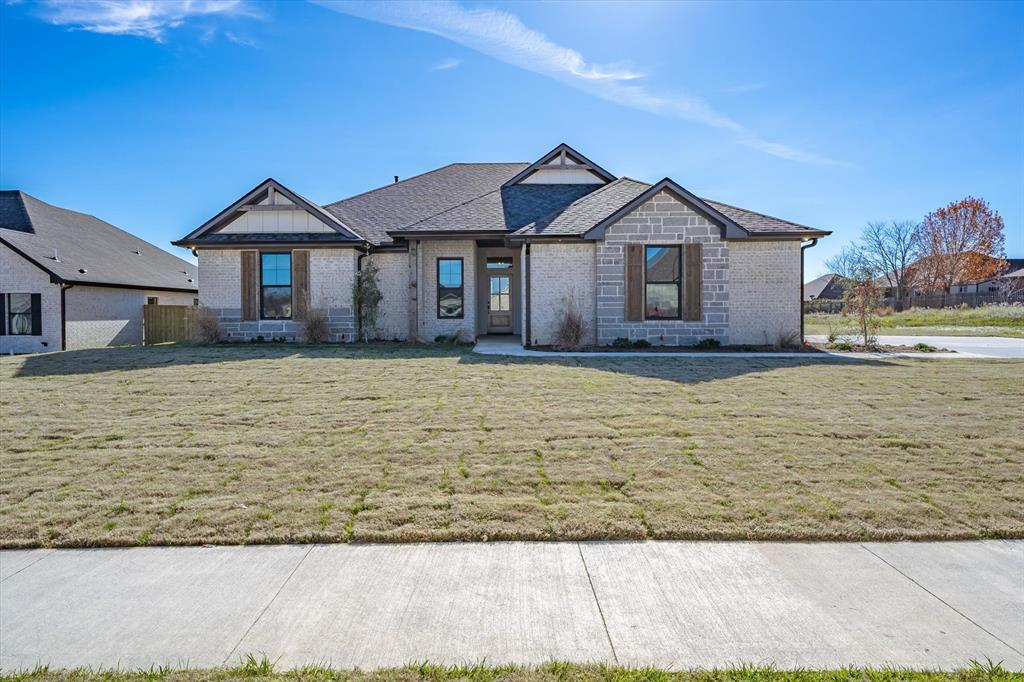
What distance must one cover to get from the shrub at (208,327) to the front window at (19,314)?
20.9 feet

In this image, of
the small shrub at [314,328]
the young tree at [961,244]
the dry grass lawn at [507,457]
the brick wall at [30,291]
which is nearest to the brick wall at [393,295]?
the small shrub at [314,328]

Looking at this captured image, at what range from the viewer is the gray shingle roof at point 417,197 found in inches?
738

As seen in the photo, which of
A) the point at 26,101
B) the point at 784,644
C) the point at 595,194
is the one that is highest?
the point at 26,101

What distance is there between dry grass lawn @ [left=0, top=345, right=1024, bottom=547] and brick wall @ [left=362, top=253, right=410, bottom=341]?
283 inches

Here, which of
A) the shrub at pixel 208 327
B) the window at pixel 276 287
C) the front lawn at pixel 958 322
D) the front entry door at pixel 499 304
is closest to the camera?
the shrub at pixel 208 327

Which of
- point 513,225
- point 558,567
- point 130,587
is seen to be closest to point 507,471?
point 558,567

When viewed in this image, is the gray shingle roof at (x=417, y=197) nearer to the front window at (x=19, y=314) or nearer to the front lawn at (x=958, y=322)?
the front window at (x=19, y=314)

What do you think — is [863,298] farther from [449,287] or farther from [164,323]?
[164,323]

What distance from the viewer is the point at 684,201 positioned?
15297 mm

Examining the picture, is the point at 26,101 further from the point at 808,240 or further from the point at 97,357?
the point at 808,240

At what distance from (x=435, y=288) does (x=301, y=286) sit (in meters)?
4.02

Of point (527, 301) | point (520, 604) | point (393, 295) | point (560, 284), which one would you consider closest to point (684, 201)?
point (560, 284)

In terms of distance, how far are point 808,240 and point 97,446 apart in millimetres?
16403

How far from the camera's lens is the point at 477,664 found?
2.71 m
